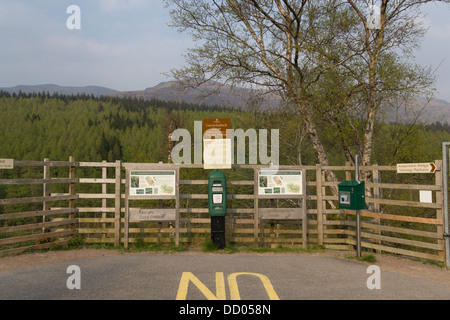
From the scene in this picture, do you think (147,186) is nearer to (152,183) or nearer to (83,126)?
(152,183)

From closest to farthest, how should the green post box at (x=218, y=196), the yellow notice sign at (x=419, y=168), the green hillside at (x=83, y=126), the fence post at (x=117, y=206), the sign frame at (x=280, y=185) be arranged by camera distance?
the yellow notice sign at (x=419, y=168) < the green post box at (x=218, y=196) < the fence post at (x=117, y=206) < the sign frame at (x=280, y=185) < the green hillside at (x=83, y=126)

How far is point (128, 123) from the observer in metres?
108

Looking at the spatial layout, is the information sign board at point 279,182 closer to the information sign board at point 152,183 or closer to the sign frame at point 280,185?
the sign frame at point 280,185

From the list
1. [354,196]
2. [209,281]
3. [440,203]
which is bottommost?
[209,281]

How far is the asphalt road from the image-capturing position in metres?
5.02

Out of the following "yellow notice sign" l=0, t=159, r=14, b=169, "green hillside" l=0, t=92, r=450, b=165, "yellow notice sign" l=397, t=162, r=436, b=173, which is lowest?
"yellow notice sign" l=397, t=162, r=436, b=173

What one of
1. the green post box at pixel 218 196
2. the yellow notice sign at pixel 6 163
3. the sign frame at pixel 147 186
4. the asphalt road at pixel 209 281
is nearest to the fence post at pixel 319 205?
the asphalt road at pixel 209 281

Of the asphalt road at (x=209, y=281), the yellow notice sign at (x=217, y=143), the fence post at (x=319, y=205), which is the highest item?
the yellow notice sign at (x=217, y=143)

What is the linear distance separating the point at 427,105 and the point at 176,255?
12963 millimetres

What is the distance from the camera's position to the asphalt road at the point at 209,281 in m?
5.02

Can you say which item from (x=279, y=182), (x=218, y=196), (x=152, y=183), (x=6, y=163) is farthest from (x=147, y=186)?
(x=279, y=182)

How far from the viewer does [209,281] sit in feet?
18.9

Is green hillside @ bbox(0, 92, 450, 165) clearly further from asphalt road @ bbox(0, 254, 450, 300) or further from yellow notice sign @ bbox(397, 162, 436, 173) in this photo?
asphalt road @ bbox(0, 254, 450, 300)

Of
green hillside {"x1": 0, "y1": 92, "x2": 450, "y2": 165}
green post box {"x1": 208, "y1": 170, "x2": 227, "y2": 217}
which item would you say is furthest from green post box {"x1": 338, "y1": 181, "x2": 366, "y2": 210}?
green hillside {"x1": 0, "y1": 92, "x2": 450, "y2": 165}
